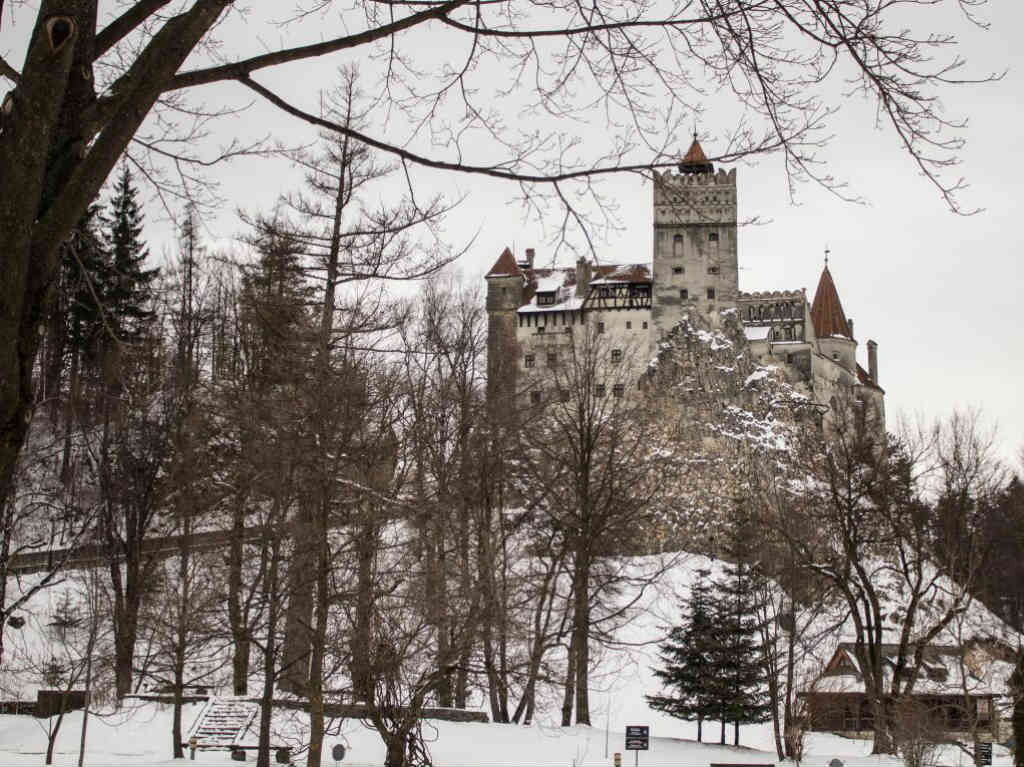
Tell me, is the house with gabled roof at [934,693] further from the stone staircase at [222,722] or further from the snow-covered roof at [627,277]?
the snow-covered roof at [627,277]

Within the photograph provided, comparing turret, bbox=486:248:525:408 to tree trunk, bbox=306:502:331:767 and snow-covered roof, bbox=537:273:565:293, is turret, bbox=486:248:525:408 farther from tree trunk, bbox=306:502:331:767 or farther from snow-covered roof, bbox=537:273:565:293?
tree trunk, bbox=306:502:331:767

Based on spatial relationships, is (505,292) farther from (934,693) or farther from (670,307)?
(934,693)

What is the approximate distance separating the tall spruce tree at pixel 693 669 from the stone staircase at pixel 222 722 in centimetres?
1088

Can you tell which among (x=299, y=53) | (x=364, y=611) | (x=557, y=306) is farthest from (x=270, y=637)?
(x=557, y=306)

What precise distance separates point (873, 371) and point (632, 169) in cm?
10047

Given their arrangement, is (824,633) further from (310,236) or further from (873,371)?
(873,371)

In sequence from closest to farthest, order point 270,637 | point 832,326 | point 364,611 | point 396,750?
point 396,750, point 364,611, point 270,637, point 832,326

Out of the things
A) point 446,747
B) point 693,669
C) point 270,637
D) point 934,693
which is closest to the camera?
point 270,637

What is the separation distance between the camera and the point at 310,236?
18.6 metres

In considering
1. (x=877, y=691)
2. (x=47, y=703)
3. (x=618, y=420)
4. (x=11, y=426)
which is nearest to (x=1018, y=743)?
(x=877, y=691)

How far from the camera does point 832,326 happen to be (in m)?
87.1

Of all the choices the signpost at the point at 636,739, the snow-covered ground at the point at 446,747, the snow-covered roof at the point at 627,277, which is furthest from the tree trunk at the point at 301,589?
the snow-covered roof at the point at 627,277

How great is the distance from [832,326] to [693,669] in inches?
2520

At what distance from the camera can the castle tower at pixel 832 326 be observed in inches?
3324
